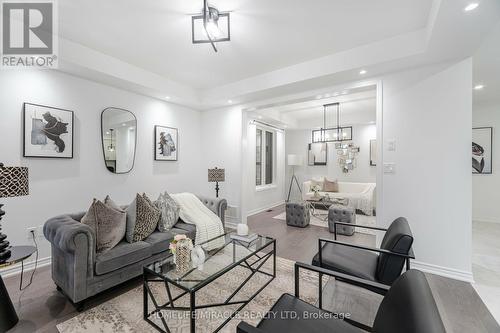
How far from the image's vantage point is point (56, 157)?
9.32ft

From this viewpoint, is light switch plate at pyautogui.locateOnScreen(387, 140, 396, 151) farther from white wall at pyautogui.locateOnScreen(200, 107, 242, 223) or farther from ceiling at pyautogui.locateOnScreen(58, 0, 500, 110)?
white wall at pyautogui.locateOnScreen(200, 107, 242, 223)

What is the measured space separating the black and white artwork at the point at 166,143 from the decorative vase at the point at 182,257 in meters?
2.64

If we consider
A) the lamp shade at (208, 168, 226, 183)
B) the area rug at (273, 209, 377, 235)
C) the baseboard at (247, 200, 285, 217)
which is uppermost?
the lamp shade at (208, 168, 226, 183)

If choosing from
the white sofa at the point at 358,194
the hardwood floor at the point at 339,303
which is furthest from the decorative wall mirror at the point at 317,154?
the hardwood floor at the point at 339,303

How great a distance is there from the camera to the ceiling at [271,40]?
6.88ft

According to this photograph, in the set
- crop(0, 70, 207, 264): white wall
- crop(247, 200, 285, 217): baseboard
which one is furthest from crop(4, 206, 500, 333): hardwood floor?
crop(247, 200, 285, 217): baseboard

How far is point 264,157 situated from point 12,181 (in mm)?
5343

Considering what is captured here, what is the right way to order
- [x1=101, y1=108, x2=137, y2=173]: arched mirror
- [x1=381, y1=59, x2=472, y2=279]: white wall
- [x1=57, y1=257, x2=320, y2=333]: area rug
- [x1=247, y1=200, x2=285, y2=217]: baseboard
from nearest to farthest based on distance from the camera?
[x1=57, y1=257, x2=320, y2=333]: area rug → [x1=381, y1=59, x2=472, y2=279]: white wall → [x1=101, y1=108, x2=137, y2=173]: arched mirror → [x1=247, y1=200, x2=285, y2=217]: baseboard

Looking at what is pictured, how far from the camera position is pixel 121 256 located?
211cm

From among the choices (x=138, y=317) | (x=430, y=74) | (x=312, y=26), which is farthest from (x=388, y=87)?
(x=138, y=317)

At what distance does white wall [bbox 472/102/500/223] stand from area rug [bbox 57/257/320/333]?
500 cm

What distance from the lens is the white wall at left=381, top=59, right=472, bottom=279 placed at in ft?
8.22

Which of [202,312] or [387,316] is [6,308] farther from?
[387,316]

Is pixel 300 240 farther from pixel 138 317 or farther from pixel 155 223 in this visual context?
pixel 138 317
